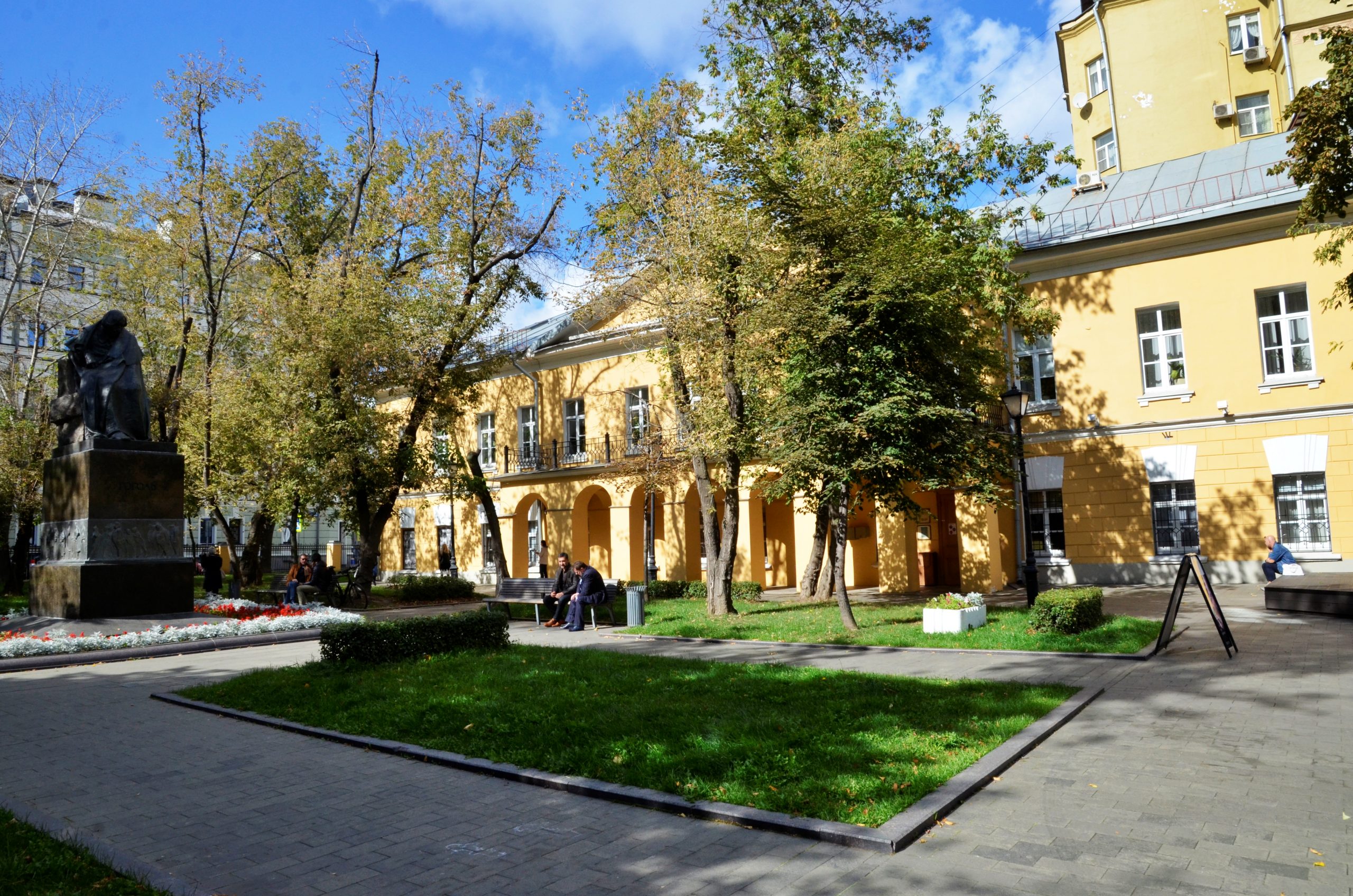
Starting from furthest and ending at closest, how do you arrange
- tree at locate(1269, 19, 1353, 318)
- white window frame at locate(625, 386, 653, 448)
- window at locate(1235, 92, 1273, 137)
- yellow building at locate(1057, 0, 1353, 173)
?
white window frame at locate(625, 386, 653, 448) < window at locate(1235, 92, 1273, 137) < yellow building at locate(1057, 0, 1353, 173) < tree at locate(1269, 19, 1353, 318)

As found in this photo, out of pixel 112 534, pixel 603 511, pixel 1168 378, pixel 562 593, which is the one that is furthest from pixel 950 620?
pixel 603 511

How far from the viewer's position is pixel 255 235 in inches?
1008

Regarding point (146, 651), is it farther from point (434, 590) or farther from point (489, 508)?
point (489, 508)

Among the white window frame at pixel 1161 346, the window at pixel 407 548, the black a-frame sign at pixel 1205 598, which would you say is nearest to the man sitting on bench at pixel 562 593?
the black a-frame sign at pixel 1205 598

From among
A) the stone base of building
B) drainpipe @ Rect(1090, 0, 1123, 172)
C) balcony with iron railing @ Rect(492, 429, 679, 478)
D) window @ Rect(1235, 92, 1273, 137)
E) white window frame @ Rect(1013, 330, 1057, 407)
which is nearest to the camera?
the stone base of building

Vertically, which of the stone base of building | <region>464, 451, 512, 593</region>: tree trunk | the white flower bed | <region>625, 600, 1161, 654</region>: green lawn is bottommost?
<region>625, 600, 1161, 654</region>: green lawn

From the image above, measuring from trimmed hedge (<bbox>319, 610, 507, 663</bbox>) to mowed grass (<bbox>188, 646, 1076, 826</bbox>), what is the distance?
0.86 ft

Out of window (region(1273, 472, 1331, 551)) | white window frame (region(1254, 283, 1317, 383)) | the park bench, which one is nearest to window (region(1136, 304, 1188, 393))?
white window frame (region(1254, 283, 1317, 383))

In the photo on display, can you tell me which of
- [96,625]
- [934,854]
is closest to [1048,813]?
[934,854]

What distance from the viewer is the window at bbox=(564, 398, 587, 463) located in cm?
3275

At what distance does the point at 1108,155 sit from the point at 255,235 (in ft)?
95.0

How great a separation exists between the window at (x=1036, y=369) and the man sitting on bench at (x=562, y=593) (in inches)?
507

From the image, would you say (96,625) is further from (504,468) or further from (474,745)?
(504,468)

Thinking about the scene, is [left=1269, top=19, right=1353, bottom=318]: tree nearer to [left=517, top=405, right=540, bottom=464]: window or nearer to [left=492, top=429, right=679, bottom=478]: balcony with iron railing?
[left=492, top=429, right=679, bottom=478]: balcony with iron railing
